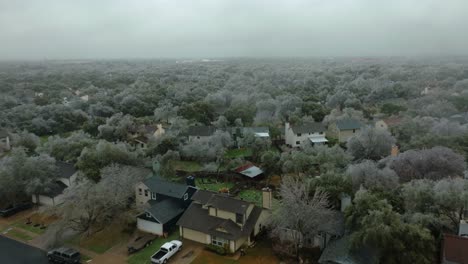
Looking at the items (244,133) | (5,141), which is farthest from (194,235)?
(5,141)

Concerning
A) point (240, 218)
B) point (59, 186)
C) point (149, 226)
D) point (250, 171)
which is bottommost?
point (149, 226)

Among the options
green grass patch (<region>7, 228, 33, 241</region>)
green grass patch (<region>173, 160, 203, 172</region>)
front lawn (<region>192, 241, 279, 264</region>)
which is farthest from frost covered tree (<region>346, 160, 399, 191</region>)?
green grass patch (<region>7, 228, 33, 241</region>)

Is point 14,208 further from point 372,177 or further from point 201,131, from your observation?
point 372,177

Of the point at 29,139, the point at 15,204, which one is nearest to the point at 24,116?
the point at 29,139

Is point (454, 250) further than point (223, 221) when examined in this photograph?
No

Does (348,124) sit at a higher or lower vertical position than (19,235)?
higher

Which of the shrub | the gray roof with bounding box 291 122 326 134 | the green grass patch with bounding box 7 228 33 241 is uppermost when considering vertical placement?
the gray roof with bounding box 291 122 326 134

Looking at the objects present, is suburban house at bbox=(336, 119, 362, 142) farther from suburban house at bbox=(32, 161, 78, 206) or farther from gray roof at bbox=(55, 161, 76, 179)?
gray roof at bbox=(55, 161, 76, 179)
